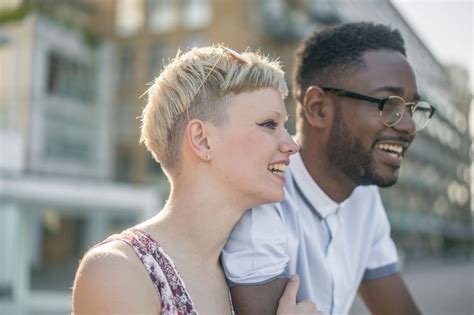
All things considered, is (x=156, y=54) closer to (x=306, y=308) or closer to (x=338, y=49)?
(x=338, y=49)

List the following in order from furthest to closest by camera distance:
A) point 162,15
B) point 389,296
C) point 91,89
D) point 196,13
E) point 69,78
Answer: point 162,15
point 91,89
point 196,13
point 69,78
point 389,296

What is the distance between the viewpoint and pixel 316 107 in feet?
7.36

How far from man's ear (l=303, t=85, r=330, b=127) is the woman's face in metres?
0.41

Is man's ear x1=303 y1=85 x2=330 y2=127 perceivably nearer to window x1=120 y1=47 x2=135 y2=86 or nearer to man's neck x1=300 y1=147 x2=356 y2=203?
man's neck x1=300 y1=147 x2=356 y2=203

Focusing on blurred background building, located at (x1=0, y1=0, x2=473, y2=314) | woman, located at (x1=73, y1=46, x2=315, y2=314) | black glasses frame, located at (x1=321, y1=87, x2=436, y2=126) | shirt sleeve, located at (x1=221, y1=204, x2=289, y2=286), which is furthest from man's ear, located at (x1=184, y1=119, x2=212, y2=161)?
blurred background building, located at (x1=0, y1=0, x2=473, y2=314)

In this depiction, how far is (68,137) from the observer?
29.0 metres

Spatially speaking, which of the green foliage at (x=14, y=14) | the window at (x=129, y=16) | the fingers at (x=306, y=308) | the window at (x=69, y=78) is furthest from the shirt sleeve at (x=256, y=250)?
the window at (x=129, y=16)

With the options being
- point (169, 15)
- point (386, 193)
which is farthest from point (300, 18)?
point (386, 193)

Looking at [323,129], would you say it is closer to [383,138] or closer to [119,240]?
[383,138]

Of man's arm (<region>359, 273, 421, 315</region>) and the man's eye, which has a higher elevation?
the man's eye

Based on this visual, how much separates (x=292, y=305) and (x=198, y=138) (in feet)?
1.75

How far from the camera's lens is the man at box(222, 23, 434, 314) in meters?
2.10

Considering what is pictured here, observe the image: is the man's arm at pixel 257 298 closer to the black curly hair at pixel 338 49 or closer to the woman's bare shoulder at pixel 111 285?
the woman's bare shoulder at pixel 111 285

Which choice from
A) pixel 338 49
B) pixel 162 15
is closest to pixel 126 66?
pixel 162 15
